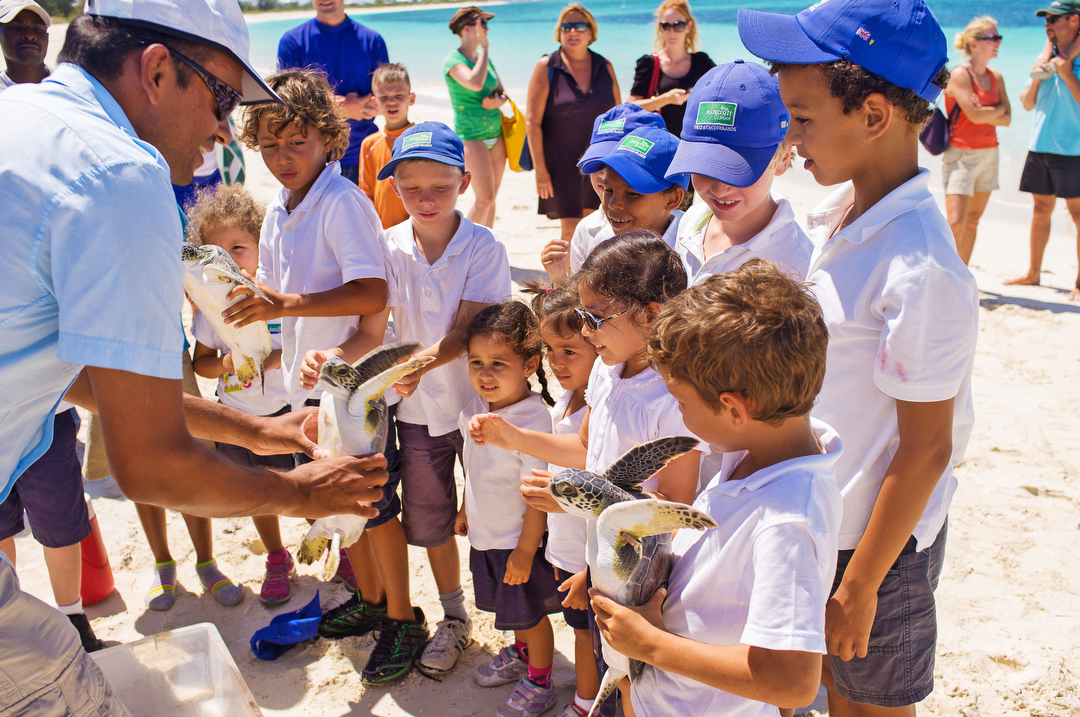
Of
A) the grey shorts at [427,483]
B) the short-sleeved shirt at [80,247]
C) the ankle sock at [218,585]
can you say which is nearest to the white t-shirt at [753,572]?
the short-sleeved shirt at [80,247]

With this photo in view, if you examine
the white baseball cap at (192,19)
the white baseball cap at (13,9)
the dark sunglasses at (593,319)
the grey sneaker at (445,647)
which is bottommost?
the grey sneaker at (445,647)

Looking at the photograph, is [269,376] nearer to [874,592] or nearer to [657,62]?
[874,592]

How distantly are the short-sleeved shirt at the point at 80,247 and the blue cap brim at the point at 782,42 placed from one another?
1.34 metres

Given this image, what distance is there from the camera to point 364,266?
269 centimetres

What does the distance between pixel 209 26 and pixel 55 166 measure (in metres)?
0.55

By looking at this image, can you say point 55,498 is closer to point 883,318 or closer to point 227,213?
point 227,213

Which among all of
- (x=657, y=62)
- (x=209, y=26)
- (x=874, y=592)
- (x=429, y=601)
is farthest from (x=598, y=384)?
(x=657, y=62)

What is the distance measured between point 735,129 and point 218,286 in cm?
180

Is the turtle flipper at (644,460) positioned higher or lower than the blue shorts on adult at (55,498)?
higher

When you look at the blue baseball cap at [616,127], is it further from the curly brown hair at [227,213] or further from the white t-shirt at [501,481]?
the curly brown hair at [227,213]

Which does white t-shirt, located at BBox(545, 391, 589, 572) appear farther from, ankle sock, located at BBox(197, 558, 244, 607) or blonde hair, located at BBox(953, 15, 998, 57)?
blonde hair, located at BBox(953, 15, 998, 57)

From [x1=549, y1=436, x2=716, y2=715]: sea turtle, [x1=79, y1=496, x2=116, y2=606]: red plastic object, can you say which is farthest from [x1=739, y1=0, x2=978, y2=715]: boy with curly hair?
[x1=79, y1=496, x2=116, y2=606]: red plastic object

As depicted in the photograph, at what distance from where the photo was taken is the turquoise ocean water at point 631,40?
60.7ft

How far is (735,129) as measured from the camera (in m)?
2.22
